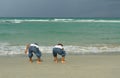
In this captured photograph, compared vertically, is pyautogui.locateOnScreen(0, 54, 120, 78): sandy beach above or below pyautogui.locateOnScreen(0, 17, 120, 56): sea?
above

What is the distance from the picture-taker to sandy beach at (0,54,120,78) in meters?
9.42

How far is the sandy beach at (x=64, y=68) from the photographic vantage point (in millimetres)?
9422

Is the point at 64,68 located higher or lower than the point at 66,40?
higher

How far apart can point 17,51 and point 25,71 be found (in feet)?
19.8

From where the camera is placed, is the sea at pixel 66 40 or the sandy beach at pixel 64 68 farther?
the sea at pixel 66 40

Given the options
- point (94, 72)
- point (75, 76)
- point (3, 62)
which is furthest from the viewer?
point (3, 62)

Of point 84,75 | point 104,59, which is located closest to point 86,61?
point 104,59

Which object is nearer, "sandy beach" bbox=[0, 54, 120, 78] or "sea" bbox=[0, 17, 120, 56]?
"sandy beach" bbox=[0, 54, 120, 78]

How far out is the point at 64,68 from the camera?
35.3 ft

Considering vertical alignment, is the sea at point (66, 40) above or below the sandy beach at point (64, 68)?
below

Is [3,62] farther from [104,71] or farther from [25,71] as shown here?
[104,71]

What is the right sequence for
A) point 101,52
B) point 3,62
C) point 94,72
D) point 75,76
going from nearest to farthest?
1. point 75,76
2. point 94,72
3. point 3,62
4. point 101,52

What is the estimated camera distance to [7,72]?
392 inches

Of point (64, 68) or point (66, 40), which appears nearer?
point (64, 68)
